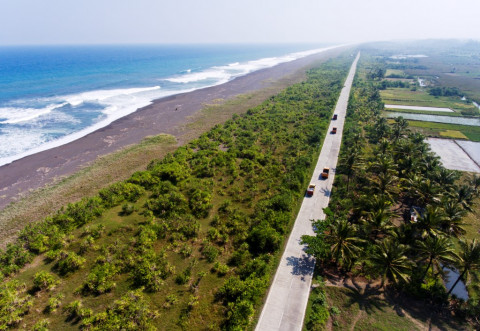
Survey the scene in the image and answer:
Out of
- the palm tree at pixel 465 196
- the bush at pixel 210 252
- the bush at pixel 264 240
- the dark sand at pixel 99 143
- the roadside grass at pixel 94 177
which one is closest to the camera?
the bush at pixel 210 252

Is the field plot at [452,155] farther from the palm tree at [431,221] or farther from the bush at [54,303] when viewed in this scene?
the bush at [54,303]

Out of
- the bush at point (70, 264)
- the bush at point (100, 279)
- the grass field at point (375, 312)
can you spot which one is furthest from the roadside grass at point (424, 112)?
the bush at point (70, 264)

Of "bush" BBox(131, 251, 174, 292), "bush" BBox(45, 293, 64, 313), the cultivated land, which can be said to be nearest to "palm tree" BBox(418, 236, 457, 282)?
"bush" BBox(131, 251, 174, 292)

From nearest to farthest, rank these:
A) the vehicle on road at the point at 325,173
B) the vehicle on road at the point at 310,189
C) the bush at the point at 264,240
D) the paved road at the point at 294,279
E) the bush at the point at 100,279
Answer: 1. the paved road at the point at 294,279
2. the bush at the point at 100,279
3. the bush at the point at 264,240
4. the vehicle on road at the point at 310,189
5. the vehicle on road at the point at 325,173

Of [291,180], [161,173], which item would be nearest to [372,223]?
[291,180]

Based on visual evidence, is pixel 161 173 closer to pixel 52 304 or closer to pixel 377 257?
pixel 52 304
